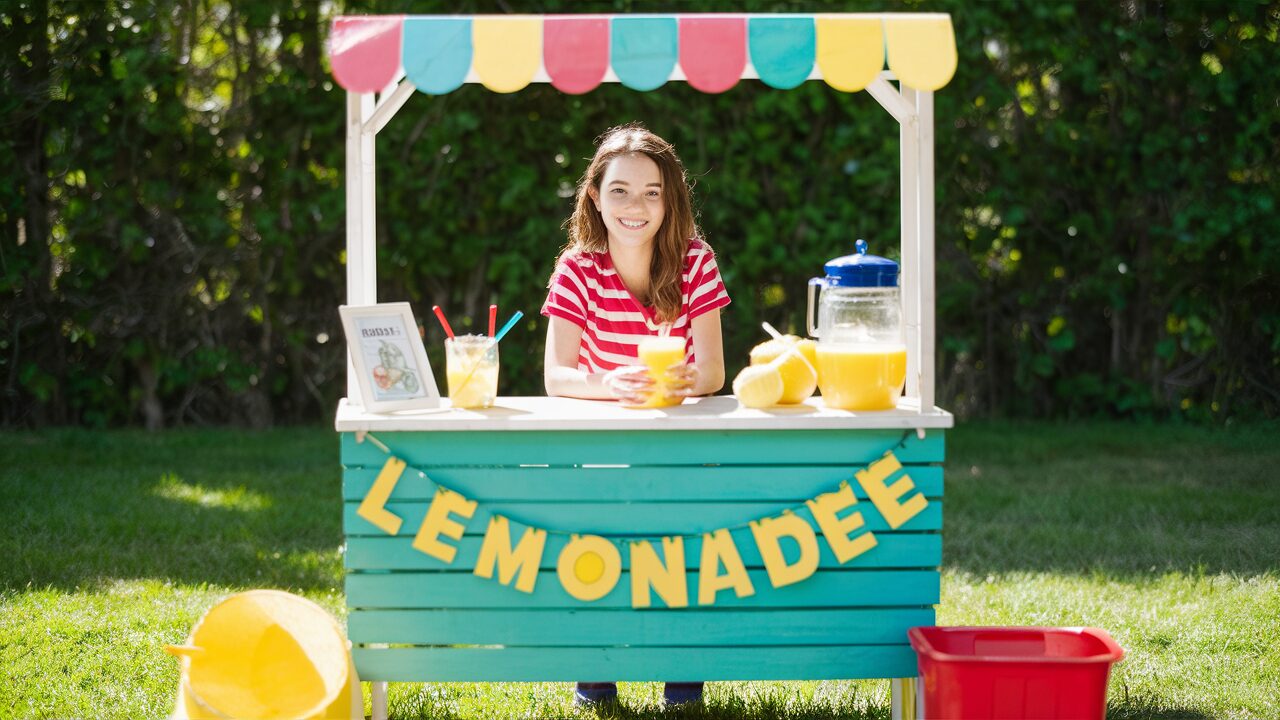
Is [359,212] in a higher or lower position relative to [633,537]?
higher

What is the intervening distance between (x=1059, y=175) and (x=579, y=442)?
4.27m

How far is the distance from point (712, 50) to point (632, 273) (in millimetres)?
910

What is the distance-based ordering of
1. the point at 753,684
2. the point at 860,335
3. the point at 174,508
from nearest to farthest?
the point at 860,335
the point at 753,684
the point at 174,508

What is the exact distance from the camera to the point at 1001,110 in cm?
626

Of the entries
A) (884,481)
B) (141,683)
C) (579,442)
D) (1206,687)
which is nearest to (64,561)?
(141,683)

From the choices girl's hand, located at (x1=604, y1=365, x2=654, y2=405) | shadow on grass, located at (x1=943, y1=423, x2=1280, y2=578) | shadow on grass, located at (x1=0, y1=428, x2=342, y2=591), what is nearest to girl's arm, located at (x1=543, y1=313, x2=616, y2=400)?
girl's hand, located at (x1=604, y1=365, x2=654, y2=405)

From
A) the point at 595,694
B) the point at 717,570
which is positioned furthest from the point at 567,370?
the point at 595,694

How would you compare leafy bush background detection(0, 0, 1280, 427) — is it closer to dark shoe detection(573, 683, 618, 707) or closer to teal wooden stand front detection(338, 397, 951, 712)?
dark shoe detection(573, 683, 618, 707)

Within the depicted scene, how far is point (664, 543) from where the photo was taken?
8.86 ft

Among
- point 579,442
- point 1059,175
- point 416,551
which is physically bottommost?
point 416,551

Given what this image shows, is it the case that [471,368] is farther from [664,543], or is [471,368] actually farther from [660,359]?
[664,543]

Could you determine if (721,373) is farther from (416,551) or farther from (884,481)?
(416,551)

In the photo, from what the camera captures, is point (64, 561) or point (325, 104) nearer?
point (64, 561)

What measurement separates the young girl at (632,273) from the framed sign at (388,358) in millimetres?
451
